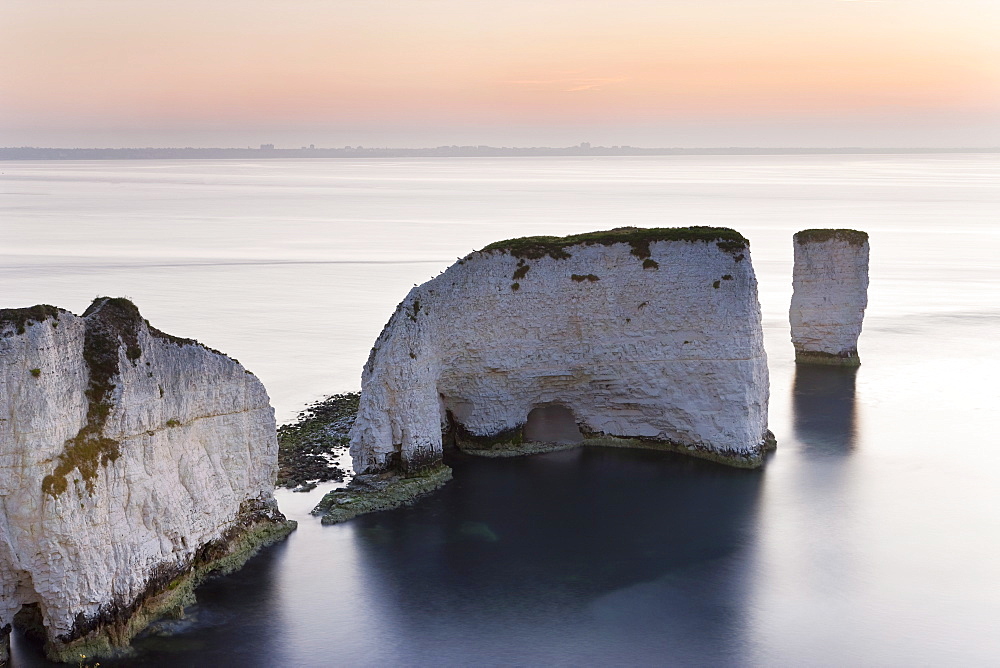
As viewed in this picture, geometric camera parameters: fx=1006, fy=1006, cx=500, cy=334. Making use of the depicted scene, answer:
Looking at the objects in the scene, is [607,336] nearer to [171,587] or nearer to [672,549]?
[672,549]

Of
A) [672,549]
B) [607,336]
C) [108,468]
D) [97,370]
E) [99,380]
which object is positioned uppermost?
[97,370]

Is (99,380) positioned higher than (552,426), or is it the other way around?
(99,380)

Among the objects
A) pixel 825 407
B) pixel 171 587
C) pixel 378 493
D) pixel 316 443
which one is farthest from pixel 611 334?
pixel 171 587

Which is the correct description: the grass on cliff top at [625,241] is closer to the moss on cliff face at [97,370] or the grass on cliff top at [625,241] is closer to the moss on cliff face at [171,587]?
the moss on cliff face at [171,587]

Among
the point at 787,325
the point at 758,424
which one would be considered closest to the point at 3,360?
the point at 758,424

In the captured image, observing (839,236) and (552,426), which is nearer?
(552,426)

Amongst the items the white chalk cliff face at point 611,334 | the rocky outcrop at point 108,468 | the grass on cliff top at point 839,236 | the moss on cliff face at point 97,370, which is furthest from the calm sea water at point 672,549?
the grass on cliff top at point 839,236

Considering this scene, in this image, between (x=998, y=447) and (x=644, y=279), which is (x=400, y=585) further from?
(x=998, y=447)

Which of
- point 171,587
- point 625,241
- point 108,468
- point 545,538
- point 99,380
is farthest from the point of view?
point 625,241
